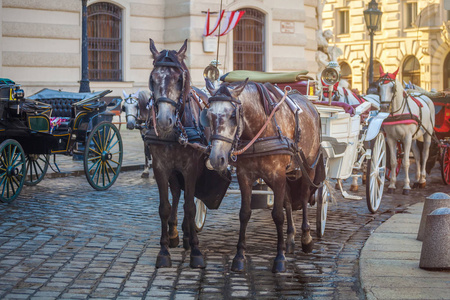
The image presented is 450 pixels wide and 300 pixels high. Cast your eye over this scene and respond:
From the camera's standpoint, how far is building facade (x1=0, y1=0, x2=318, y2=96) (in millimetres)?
22016

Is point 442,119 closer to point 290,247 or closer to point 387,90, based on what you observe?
point 387,90

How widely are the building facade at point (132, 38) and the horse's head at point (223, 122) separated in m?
15.8

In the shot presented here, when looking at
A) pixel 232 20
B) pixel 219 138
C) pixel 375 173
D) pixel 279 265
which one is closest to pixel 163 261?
pixel 279 265

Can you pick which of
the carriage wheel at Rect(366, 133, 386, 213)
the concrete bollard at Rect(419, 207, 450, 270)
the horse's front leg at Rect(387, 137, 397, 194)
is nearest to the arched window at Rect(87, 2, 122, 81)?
the horse's front leg at Rect(387, 137, 397, 194)

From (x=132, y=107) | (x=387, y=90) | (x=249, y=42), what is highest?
(x=249, y=42)

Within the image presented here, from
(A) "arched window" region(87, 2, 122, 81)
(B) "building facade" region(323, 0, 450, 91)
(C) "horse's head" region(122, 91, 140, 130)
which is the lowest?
(C) "horse's head" region(122, 91, 140, 130)

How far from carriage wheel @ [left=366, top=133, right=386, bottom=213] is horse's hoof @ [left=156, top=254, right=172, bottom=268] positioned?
13.6 feet

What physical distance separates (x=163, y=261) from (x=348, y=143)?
3.79 metres

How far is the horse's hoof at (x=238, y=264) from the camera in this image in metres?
7.16

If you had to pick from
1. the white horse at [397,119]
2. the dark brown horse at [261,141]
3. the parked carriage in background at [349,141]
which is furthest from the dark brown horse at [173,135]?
the white horse at [397,119]

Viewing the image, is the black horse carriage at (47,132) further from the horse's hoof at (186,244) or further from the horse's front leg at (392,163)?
the horse's front leg at (392,163)

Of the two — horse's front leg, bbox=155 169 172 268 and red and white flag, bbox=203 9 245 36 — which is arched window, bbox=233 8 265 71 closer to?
red and white flag, bbox=203 9 245 36

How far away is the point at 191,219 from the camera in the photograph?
7570mm

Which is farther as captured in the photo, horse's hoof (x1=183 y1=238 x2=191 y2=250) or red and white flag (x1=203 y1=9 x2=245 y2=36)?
Answer: red and white flag (x1=203 y1=9 x2=245 y2=36)
